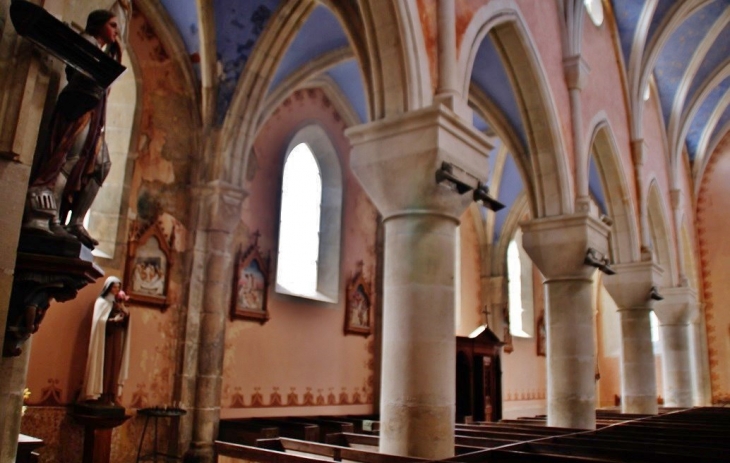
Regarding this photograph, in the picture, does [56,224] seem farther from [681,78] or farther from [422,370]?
[681,78]

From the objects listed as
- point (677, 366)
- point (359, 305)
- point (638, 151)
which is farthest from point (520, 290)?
point (359, 305)

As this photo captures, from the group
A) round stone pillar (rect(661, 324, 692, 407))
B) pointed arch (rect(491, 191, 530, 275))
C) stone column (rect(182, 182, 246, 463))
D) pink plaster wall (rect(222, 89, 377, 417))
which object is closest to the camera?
stone column (rect(182, 182, 246, 463))

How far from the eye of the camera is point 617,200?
11984mm

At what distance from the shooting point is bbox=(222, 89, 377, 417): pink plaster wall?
9.65 meters

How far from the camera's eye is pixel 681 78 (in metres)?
15.9

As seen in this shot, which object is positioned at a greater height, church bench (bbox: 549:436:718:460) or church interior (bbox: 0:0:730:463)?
church interior (bbox: 0:0:730:463)

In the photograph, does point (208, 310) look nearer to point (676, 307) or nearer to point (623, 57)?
point (623, 57)

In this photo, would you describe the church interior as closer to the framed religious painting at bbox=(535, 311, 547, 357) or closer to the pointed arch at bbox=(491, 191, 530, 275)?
the pointed arch at bbox=(491, 191, 530, 275)

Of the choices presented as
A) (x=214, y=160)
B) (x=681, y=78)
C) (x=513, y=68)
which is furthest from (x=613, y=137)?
(x=214, y=160)

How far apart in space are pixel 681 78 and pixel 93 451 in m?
15.5

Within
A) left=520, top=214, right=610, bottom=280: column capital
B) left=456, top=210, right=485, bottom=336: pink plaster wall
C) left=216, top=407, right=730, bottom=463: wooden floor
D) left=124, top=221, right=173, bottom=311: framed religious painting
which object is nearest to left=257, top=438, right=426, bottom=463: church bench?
left=216, top=407, right=730, bottom=463: wooden floor

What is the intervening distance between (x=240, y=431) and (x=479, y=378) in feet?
19.1

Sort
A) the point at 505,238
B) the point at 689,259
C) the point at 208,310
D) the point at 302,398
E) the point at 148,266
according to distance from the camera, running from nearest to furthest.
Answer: the point at 148,266
the point at 208,310
the point at 302,398
the point at 505,238
the point at 689,259

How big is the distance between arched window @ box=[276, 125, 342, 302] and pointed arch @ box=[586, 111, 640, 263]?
4.94 meters
